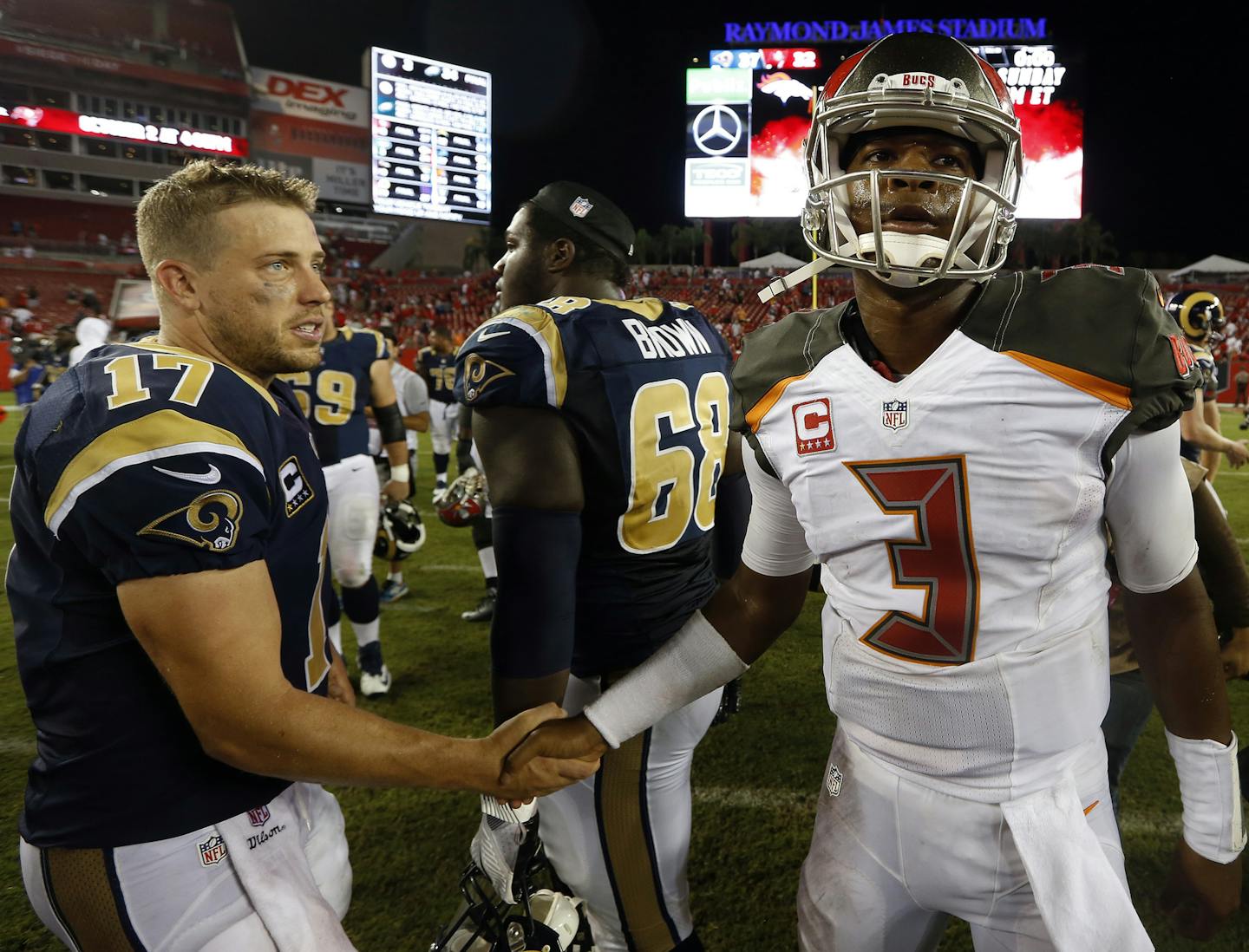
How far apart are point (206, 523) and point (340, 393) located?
3.56m

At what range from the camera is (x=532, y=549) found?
2045 millimetres

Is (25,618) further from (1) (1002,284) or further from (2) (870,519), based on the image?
(1) (1002,284)

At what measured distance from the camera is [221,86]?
3891 centimetres

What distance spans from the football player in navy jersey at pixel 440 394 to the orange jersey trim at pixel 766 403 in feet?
27.8

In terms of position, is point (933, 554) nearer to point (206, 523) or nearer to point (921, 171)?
point (921, 171)

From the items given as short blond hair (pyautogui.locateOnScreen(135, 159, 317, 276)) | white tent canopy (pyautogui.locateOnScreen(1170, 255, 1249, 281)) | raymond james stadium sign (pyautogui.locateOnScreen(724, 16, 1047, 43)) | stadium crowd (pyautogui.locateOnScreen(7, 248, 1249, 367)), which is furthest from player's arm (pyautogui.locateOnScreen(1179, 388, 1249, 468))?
white tent canopy (pyautogui.locateOnScreen(1170, 255, 1249, 281))

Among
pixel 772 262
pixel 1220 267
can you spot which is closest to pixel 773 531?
pixel 772 262

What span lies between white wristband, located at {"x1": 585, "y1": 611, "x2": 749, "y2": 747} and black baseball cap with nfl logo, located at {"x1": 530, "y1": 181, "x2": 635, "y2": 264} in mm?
1407

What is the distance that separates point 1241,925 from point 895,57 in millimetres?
2684

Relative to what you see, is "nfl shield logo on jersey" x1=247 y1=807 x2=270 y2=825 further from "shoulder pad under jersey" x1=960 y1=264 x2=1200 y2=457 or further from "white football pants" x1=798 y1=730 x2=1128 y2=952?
"shoulder pad under jersey" x1=960 y1=264 x2=1200 y2=457

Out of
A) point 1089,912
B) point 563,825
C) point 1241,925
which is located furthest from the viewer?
point 1241,925

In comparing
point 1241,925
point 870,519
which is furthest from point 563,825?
point 1241,925

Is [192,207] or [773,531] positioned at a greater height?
[192,207]

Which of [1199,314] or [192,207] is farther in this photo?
[1199,314]
